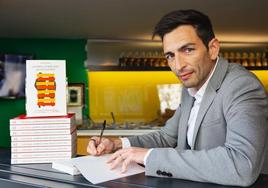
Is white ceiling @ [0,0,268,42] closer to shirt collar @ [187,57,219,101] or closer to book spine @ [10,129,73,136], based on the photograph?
shirt collar @ [187,57,219,101]

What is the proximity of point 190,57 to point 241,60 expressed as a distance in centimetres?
421

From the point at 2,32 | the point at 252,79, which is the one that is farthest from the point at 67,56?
the point at 252,79

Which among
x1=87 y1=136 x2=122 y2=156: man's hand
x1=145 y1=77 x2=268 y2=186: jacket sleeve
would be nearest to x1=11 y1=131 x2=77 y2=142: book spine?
x1=87 y1=136 x2=122 y2=156: man's hand

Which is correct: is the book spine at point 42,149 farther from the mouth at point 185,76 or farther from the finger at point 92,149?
the mouth at point 185,76

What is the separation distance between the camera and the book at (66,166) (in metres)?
1.06

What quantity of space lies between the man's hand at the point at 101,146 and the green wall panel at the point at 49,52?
359cm

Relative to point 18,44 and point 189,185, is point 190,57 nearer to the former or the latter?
point 189,185

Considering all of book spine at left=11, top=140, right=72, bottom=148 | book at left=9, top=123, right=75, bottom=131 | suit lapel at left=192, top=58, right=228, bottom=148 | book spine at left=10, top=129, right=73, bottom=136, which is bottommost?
book spine at left=11, top=140, right=72, bottom=148

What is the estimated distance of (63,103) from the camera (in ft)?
4.17

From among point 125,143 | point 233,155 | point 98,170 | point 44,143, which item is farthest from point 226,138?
point 44,143

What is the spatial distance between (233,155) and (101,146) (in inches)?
20.1

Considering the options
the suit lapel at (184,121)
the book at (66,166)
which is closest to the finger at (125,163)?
the book at (66,166)

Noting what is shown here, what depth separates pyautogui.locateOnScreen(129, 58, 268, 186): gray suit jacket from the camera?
3.07 ft

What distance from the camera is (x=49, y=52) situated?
5020 millimetres
